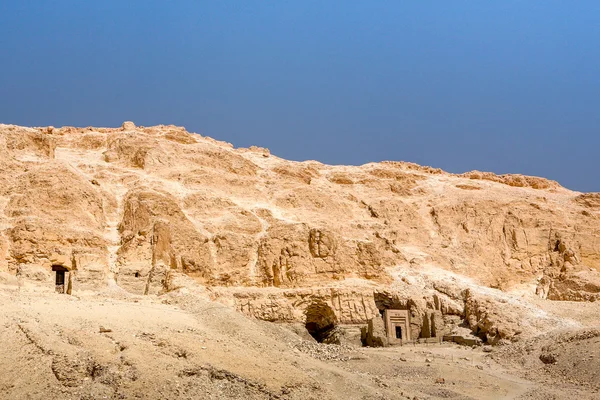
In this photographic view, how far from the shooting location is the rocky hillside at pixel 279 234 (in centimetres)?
3102

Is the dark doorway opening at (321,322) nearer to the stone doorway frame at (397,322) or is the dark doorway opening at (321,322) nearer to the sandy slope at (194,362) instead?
the stone doorway frame at (397,322)

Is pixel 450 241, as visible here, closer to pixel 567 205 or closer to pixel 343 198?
pixel 343 198

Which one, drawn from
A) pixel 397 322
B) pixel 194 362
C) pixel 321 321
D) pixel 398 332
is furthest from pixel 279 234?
pixel 194 362

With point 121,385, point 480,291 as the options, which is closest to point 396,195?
point 480,291

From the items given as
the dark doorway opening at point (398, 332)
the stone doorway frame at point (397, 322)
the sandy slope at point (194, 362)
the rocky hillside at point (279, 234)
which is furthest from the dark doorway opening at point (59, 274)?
the dark doorway opening at point (398, 332)

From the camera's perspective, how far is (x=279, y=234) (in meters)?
35.3

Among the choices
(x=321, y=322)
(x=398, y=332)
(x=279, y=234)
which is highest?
(x=279, y=234)

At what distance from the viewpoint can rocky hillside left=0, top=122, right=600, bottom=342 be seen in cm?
3102

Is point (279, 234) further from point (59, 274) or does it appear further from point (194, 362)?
point (194, 362)

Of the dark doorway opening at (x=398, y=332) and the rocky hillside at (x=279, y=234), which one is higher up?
the rocky hillside at (x=279, y=234)

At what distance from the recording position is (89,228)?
32188 millimetres

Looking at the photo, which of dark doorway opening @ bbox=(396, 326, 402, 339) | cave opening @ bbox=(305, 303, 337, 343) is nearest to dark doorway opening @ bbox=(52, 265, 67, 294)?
cave opening @ bbox=(305, 303, 337, 343)

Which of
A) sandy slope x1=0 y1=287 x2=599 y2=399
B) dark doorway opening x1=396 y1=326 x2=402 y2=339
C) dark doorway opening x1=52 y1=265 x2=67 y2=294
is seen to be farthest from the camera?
dark doorway opening x1=396 y1=326 x2=402 y2=339

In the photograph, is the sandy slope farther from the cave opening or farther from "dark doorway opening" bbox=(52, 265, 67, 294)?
the cave opening
